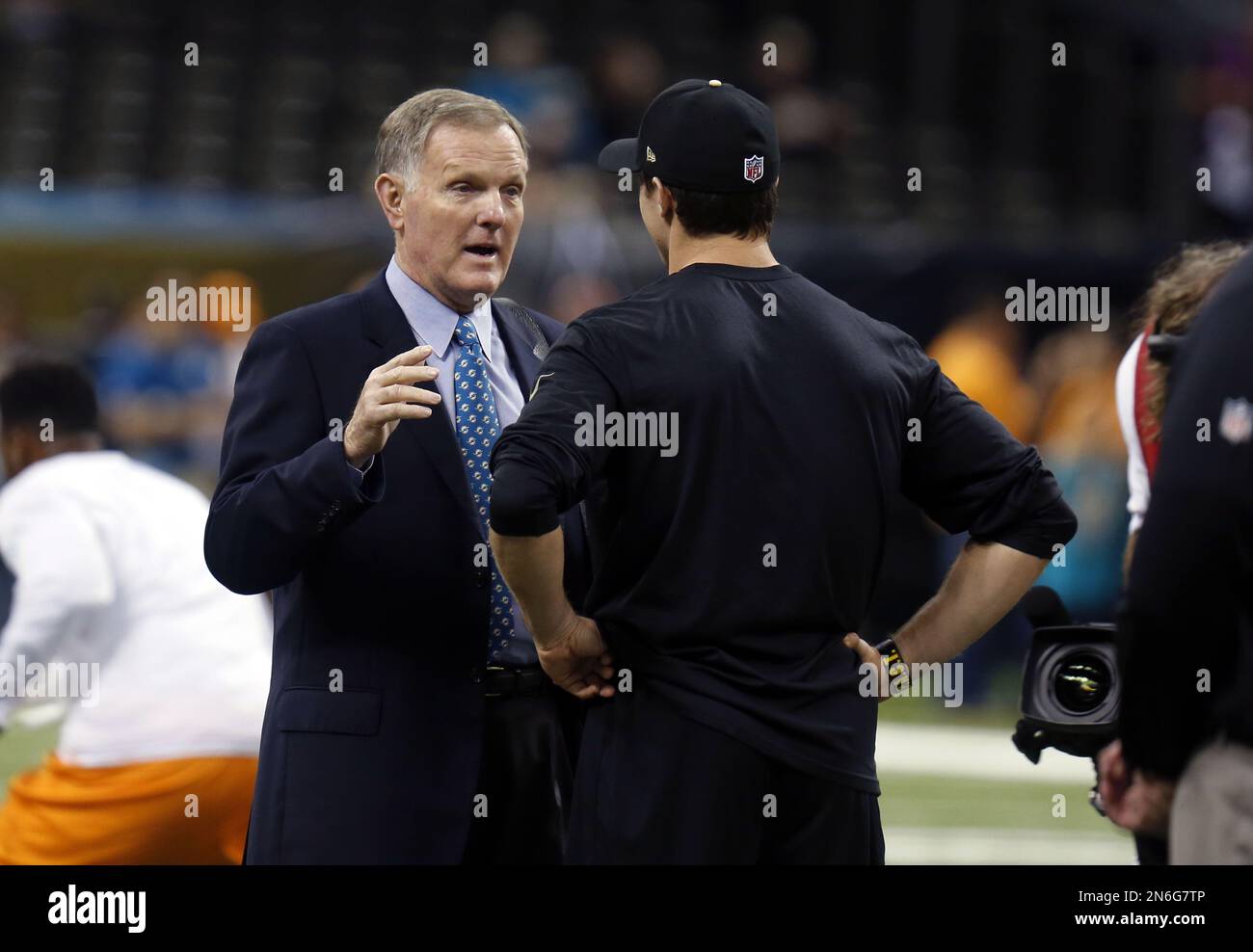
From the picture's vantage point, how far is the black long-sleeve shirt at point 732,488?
134 inches

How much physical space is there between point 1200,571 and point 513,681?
5.21ft

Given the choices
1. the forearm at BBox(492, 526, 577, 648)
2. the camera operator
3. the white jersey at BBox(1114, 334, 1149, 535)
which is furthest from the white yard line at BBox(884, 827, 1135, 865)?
the camera operator

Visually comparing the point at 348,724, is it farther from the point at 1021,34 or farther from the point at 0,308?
the point at 1021,34

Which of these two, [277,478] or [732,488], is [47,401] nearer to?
[277,478]

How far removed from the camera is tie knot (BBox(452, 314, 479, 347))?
4.16 metres

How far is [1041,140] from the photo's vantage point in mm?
17406

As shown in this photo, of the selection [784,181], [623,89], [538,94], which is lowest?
[784,181]

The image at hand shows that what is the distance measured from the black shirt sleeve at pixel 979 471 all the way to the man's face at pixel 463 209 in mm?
939

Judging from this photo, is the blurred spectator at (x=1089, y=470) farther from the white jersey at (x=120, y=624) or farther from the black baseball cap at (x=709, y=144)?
the black baseball cap at (x=709, y=144)

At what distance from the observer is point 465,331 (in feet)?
13.7

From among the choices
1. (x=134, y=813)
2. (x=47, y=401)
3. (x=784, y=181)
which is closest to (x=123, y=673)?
(x=134, y=813)
